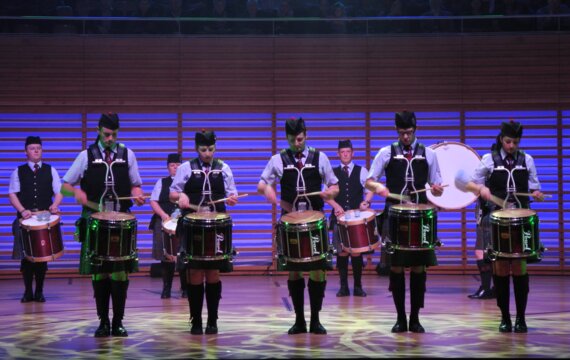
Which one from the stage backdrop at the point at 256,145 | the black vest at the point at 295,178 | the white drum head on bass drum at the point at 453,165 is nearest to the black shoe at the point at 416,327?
the black vest at the point at 295,178

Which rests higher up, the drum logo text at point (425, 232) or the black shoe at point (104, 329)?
the drum logo text at point (425, 232)

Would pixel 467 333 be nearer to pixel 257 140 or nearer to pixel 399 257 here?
pixel 399 257

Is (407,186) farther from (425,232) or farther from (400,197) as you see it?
(425,232)

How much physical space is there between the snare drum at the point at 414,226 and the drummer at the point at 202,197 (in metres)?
1.32

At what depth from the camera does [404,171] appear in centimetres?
759

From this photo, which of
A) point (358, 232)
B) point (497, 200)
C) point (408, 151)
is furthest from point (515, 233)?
point (358, 232)

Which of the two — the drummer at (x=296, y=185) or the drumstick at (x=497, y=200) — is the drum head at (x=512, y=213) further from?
the drummer at (x=296, y=185)

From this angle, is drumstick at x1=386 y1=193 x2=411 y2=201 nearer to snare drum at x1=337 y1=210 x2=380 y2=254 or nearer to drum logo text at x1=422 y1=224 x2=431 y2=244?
drum logo text at x1=422 y1=224 x2=431 y2=244

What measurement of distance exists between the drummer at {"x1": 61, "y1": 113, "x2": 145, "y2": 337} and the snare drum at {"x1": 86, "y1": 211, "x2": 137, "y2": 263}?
70 millimetres

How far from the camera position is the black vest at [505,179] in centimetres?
755

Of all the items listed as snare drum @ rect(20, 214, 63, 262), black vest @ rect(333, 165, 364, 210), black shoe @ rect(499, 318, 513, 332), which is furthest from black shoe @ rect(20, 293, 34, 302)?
black shoe @ rect(499, 318, 513, 332)

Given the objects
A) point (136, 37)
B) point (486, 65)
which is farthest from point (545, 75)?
point (136, 37)

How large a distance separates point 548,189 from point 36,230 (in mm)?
7033

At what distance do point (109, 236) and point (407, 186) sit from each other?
240 cm
